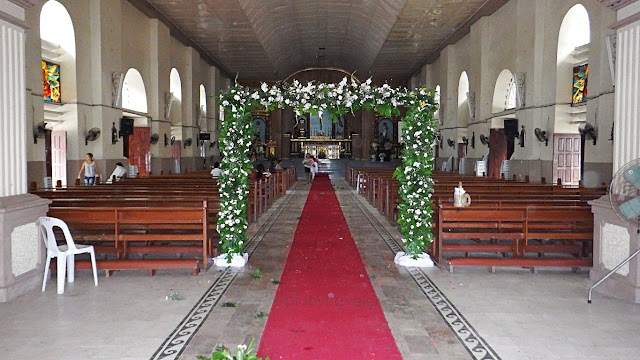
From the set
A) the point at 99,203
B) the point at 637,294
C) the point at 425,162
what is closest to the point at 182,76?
the point at 99,203

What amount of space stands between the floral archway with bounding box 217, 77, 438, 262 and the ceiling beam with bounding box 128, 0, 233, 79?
35.6 feet

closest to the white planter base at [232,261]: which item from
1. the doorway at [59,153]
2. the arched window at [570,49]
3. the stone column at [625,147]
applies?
the stone column at [625,147]

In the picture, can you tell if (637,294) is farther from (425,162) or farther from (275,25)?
(275,25)

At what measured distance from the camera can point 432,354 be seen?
162 inches

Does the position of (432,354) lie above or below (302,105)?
below

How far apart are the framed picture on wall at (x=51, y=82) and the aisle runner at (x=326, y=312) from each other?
8311 millimetres

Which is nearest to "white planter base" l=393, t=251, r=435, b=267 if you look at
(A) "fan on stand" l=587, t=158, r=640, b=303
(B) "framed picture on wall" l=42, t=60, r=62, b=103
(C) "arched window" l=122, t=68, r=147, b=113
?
(A) "fan on stand" l=587, t=158, r=640, b=303

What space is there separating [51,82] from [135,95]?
4360mm

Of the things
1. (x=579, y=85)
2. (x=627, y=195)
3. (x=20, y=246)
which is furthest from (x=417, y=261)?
(x=579, y=85)

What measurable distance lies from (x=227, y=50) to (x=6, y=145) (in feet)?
63.1

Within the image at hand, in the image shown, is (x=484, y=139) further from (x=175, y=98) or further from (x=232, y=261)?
(x=232, y=261)

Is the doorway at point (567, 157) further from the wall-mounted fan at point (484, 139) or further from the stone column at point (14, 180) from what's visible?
the stone column at point (14, 180)

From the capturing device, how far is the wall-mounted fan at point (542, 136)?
14.1m

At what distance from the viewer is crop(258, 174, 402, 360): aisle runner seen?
417 centimetres
